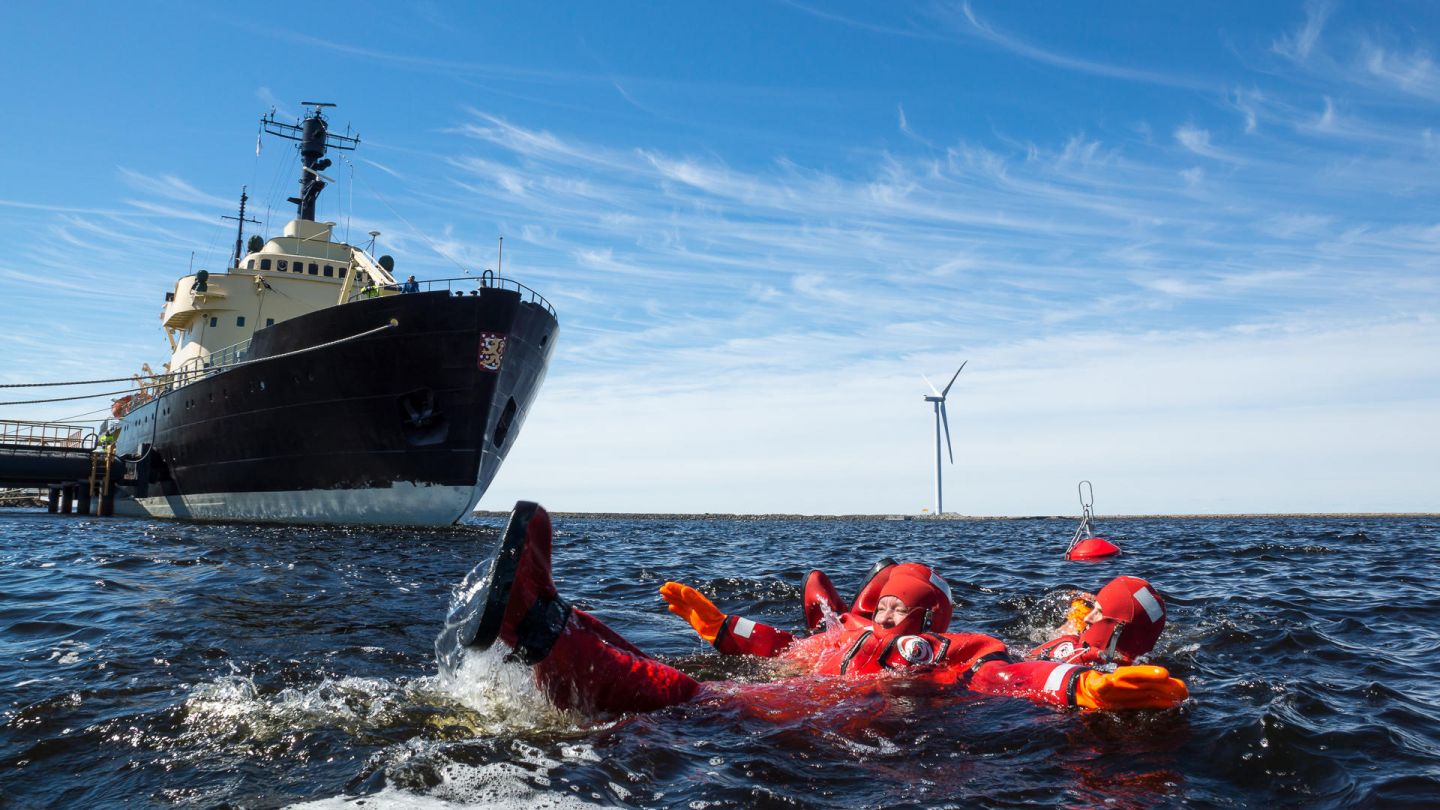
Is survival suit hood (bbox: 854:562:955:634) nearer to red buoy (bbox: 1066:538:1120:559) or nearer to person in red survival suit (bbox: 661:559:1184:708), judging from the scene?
person in red survival suit (bbox: 661:559:1184:708)

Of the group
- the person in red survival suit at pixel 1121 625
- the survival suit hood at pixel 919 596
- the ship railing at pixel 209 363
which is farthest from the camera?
the ship railing at pixel 209 363

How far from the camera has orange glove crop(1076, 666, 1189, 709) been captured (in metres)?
4.55

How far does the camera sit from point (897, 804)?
3.71m

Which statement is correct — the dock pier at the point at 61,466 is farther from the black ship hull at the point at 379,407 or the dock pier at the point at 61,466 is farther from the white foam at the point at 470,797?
the white foam at the point at 470,797

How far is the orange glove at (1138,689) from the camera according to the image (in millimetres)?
4555

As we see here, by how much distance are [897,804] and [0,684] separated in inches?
218

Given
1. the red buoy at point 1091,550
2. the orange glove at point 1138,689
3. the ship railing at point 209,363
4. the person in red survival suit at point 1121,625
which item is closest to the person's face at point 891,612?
the person in red survival suit at point 1121,625

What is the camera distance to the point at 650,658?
525 cm

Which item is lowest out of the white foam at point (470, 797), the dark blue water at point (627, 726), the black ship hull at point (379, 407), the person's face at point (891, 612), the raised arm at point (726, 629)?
the white foam at point (470, 797)

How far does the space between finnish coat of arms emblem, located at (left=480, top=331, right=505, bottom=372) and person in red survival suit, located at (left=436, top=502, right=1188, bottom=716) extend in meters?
15.5

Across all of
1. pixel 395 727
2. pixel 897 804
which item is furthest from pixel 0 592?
pixel 897 804

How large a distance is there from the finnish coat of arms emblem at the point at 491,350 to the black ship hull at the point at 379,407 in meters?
0.03

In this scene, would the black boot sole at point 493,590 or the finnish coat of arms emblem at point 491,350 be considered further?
the finnish coat of arms emblem at point 491,350

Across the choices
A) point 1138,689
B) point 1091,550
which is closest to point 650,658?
point 1138,689
